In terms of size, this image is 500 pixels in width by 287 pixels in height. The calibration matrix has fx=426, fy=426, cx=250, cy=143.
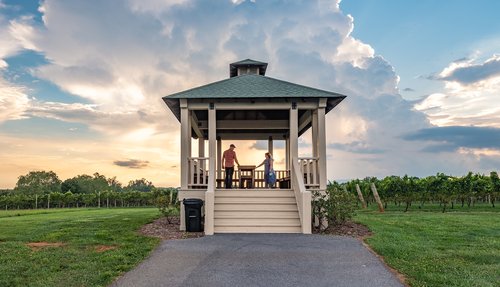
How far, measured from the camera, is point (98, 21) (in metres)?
15.0

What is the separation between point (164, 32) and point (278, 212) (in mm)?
8597

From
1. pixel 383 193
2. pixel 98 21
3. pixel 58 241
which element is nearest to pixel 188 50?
pixel 98 21

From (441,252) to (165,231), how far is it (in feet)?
22.2

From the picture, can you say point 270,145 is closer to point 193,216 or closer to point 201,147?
point 201,147

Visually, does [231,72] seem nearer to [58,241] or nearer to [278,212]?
[278,212]

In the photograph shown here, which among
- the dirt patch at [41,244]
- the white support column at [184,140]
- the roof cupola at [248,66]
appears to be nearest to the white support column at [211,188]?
the white support column at [184,140]

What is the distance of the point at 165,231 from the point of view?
11422mm

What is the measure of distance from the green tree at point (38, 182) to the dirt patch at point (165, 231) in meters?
67.0

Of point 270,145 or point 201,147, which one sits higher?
point 270,145

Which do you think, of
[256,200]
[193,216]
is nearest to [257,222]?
[256,200]

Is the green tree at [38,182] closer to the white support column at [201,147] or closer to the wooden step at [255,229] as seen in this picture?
the white support column at [201,147]

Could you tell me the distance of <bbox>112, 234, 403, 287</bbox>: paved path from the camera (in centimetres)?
635

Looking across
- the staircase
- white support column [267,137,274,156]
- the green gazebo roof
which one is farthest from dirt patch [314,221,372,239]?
white support column [267,137,274,156]

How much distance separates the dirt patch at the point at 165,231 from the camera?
34.5ft
